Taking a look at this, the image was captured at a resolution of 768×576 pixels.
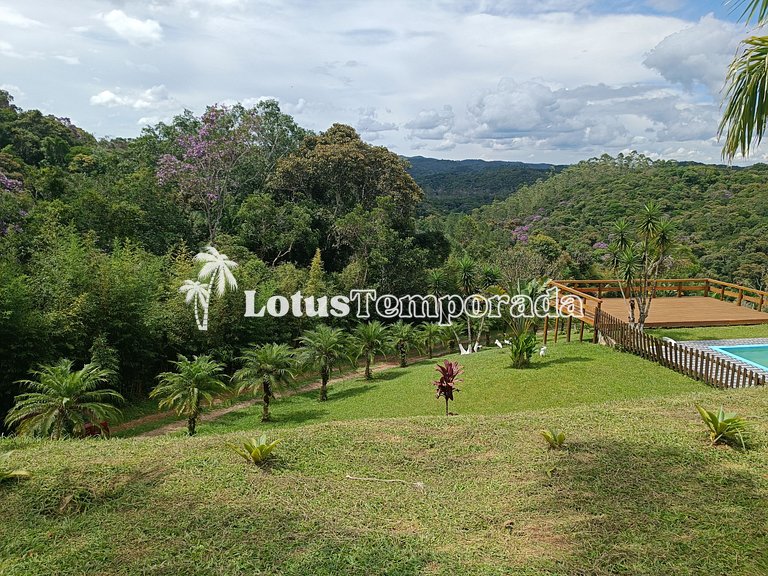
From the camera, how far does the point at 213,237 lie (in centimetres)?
2147

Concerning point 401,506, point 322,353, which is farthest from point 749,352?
point 401,506

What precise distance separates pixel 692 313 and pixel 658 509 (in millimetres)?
13565

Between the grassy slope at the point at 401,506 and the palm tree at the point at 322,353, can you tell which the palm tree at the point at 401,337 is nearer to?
the palm tree at the point at 322,353

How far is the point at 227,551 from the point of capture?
3277 mm

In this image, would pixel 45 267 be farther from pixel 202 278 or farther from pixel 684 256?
pixel 684 256

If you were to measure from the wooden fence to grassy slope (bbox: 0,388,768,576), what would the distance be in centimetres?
338

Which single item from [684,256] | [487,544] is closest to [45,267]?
[487,544]

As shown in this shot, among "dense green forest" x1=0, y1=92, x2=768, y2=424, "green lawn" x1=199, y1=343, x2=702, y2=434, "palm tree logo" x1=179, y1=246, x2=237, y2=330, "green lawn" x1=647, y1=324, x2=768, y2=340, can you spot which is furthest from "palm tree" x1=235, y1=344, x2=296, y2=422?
"green lawn" x1=647, y1=324, x2=768, y2=340

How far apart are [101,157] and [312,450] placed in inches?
1001

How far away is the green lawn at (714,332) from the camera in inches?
505

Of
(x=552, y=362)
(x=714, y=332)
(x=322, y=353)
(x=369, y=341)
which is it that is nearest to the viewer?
(x=552, y=362)

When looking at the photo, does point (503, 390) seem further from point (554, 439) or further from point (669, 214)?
point (669, 214)

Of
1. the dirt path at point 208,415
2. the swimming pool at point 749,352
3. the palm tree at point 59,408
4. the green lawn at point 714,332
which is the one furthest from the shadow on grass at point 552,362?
the palm tree at point 59,408

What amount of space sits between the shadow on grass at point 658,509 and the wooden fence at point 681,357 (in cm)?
477
